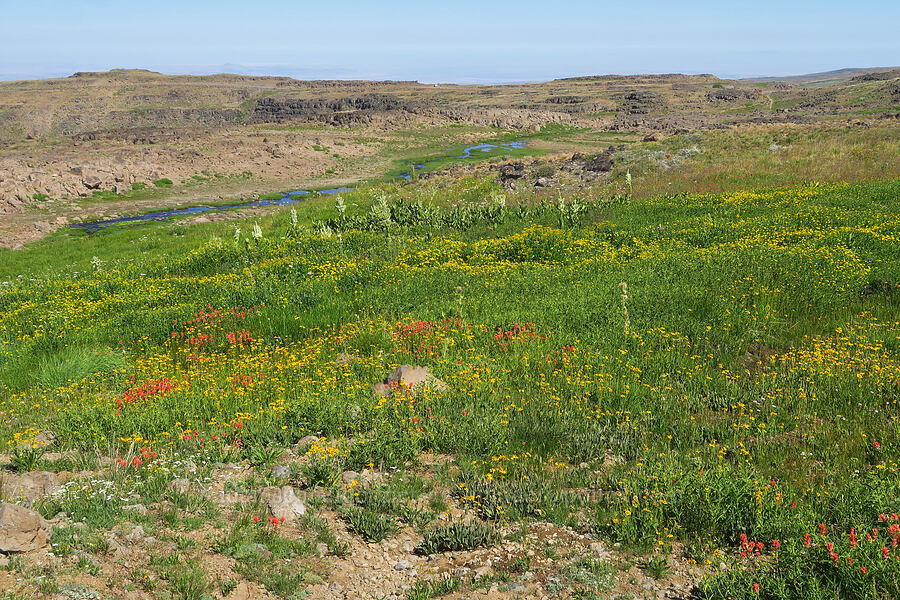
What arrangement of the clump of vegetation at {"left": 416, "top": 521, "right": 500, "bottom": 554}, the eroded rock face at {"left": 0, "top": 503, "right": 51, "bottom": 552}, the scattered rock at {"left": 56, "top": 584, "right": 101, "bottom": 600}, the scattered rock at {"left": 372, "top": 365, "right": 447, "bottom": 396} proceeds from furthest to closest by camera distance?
the scattered rock at {"left": 372, "top": 365, "right": 447, "bottom": 396}
the clump of vegetation at {"left": 416, "top": 521, "right": 500, "bottom": 554}
the eroded rock face at {"left": 0, "top": 503, "right": 51, "bottom": 552}
the scattered rock at {"left": 56, "top": 584, "right": 101, "bottom": 600}

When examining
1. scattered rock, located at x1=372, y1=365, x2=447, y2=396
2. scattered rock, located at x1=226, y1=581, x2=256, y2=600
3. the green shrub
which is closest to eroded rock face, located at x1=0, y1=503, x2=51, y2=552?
scattered rock, located at x1=226, y1=581, x2=256, y2=600

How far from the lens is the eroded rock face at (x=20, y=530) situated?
13.2 feet

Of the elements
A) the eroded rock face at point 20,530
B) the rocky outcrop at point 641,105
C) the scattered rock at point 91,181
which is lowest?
the eroded rock face at point 20,530

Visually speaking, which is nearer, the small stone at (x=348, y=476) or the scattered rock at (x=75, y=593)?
the scattered rock at (x=75, y=593)

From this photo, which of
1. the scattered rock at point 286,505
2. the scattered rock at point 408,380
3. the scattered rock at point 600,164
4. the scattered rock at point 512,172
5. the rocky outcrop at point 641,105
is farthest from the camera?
the rocky outcrop at point 641,105

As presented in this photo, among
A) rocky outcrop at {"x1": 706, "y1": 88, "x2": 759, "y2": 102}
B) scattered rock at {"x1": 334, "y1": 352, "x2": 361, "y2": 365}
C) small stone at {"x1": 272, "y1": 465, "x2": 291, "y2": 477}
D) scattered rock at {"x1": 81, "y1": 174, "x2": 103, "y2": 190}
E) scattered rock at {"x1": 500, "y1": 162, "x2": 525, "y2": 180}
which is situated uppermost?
rocky outcrop at {"x1": 706, "y1": 88, "x2": 759, "y2": 102}

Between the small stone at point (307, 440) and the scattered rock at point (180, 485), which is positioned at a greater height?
the scattered rock at point (180, 485)

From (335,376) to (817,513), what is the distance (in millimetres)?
6000

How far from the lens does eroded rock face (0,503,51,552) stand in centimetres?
402

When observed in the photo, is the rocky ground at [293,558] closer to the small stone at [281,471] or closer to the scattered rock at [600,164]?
the small stone at [281,471]

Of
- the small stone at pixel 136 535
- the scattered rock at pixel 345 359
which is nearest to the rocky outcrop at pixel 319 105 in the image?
the scattered rock at pixel 345 359

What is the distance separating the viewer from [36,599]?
3.62m

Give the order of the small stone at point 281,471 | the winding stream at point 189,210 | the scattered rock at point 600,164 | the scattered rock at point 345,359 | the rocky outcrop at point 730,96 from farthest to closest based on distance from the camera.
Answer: the rocky outcrop at point 730,96, the winding stream at point 189,210, the scattered rock at point 600,164, the scattered rock at point 345,359, the small stone at point 281,471

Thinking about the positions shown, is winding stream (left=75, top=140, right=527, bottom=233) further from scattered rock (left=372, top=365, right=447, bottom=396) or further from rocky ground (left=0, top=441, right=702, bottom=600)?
rocky ground (left=0, top=441, right=702, bottom=600)
